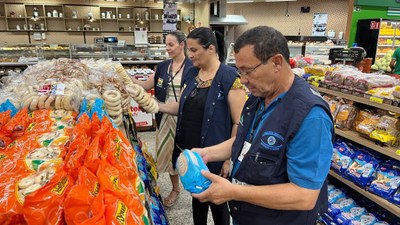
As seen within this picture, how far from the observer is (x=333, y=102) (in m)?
2.75

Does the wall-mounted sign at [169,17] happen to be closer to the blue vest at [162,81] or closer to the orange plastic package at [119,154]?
the blue vest at [162,81]

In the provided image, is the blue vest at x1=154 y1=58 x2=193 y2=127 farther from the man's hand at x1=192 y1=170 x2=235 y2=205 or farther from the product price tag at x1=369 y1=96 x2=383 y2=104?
the man's hand at x1=192 y1=170 x2=235 y2=205

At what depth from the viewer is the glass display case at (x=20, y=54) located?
5.96 metres

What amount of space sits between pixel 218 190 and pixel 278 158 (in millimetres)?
260

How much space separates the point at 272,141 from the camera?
1130 millimetres

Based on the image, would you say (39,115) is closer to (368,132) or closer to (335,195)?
(368,132)

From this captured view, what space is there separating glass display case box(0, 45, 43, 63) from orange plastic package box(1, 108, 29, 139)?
5.13 meters

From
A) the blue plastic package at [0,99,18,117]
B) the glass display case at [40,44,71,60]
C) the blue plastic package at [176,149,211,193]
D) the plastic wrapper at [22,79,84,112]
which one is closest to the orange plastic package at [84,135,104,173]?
the blue plastic package at [176,149,211,193]

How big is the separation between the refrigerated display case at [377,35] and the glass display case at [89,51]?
24.2 feet

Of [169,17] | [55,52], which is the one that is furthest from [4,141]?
[55,52]

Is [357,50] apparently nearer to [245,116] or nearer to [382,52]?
[245,116]

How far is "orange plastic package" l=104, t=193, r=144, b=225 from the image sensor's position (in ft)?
2.72

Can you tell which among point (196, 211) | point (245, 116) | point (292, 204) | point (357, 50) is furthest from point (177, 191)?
point (357, 50)

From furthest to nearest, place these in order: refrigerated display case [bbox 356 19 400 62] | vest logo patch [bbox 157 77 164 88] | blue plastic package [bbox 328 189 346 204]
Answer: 1. refrigerated display case [bbox 356 19 400 62]
2. vest logo patch [bbox 157 77 164 88]
3. blue plastic package [bbox 328 189 346 204]
